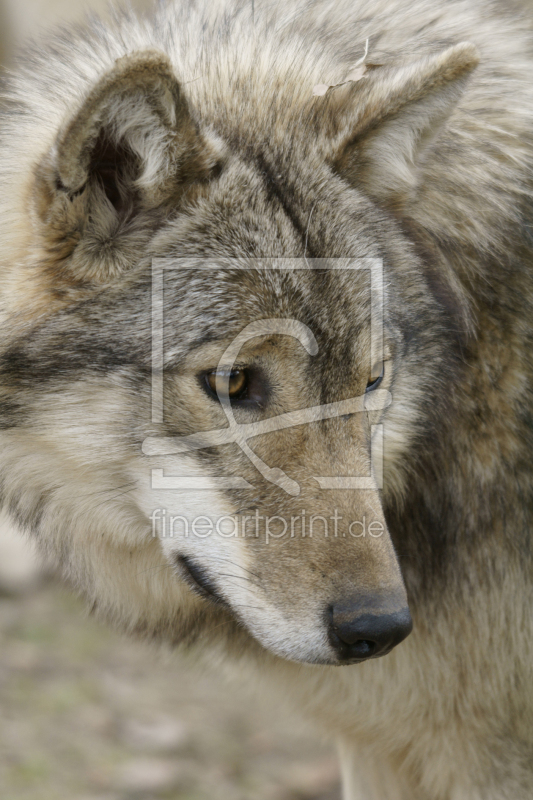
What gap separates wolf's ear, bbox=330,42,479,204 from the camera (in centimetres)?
211

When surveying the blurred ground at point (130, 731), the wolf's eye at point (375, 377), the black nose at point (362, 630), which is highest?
the wolf's eye at point (375, 377)

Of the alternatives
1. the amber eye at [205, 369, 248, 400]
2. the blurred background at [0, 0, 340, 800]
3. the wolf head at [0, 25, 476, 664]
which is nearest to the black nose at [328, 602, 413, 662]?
the wolf head at [0, 25, 476, 664]

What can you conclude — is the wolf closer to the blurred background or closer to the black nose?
the black nose

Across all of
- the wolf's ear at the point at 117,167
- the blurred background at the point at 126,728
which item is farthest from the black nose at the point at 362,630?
the blurred background at the point at 126,728

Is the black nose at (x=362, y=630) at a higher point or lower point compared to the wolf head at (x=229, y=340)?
lower

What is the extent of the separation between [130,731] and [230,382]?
2.72 metres

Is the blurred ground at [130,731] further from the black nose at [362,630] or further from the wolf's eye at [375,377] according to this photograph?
the wolf's eye at [375,377]

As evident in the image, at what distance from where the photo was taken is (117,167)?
2.11 m

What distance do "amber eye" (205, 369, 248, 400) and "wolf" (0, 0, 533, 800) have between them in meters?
0.01

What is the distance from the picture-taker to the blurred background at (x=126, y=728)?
145 inches

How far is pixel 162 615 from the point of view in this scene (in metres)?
2.69

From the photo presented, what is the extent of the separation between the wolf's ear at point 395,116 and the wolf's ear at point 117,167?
1.40 ft

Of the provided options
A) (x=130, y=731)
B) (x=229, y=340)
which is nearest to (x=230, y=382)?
(x=229, y=340)

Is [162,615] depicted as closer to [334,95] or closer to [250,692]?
[250,692]
